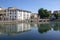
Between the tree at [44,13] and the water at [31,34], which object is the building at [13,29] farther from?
the tree at [44,13]

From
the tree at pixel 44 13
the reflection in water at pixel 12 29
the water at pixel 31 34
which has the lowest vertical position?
the reflection in water at pixel 12 29

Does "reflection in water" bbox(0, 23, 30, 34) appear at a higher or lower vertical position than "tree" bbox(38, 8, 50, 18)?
lower

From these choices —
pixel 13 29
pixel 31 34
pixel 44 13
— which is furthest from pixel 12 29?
pixel 44 13

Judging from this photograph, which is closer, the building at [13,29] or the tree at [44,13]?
the building at [13,29]

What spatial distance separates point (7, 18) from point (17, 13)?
16.1 feet

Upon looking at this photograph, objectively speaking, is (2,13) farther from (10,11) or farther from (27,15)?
(27,15)

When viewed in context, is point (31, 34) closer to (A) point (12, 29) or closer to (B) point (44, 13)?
(A) point (12, 29)

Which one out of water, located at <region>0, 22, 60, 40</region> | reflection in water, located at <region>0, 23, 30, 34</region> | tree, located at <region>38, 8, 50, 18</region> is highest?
tree, located at <region>38, 8, 50, 18</region>

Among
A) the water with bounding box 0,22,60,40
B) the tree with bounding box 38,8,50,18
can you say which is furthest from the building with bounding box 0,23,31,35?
the tree with bounding box 38,8,50,18

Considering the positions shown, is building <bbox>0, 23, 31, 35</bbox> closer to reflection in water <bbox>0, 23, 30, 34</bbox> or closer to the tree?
reflection in water <bbox>0, 23, 30, 34</bbox>

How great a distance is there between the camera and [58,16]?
7638cm

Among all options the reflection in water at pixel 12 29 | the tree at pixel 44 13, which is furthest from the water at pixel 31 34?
the tree at pixel 44 13

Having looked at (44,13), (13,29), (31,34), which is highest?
(44,13)

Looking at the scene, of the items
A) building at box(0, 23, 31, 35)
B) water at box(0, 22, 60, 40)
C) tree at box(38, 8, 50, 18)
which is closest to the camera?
water at box(0, 22, 60, 40)
